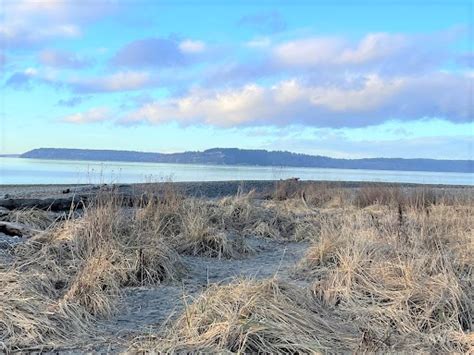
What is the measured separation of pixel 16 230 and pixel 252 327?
489 centimetres

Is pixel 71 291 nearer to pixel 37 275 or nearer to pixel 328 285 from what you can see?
pixel 37 275

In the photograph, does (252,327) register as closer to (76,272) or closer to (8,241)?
(76,272)

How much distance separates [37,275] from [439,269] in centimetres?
423

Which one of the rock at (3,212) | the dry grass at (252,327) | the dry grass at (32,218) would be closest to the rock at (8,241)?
the dry grass at (32,218)

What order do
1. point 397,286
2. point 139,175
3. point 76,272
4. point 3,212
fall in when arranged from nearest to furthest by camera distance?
point 397,286, point 76,272, point 3,212, point 139,175

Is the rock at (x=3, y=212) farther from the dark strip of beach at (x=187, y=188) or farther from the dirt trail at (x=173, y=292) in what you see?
the dirt trail at (x=173, y=292)

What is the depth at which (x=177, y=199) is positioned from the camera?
10070 mm

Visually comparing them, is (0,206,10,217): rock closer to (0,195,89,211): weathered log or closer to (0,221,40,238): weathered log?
(0,195,89,211): weathered log

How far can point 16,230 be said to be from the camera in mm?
7754

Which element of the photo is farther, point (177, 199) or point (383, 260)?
point (177, 199)

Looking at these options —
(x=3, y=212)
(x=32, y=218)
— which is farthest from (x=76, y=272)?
(x=3, y=212)

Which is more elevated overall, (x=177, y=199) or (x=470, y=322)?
(x=177, y=199)

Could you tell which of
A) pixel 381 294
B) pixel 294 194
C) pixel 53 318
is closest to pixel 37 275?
pixel 53 318

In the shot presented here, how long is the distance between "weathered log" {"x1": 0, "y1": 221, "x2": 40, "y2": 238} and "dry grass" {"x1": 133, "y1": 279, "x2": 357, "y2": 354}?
148 inches
